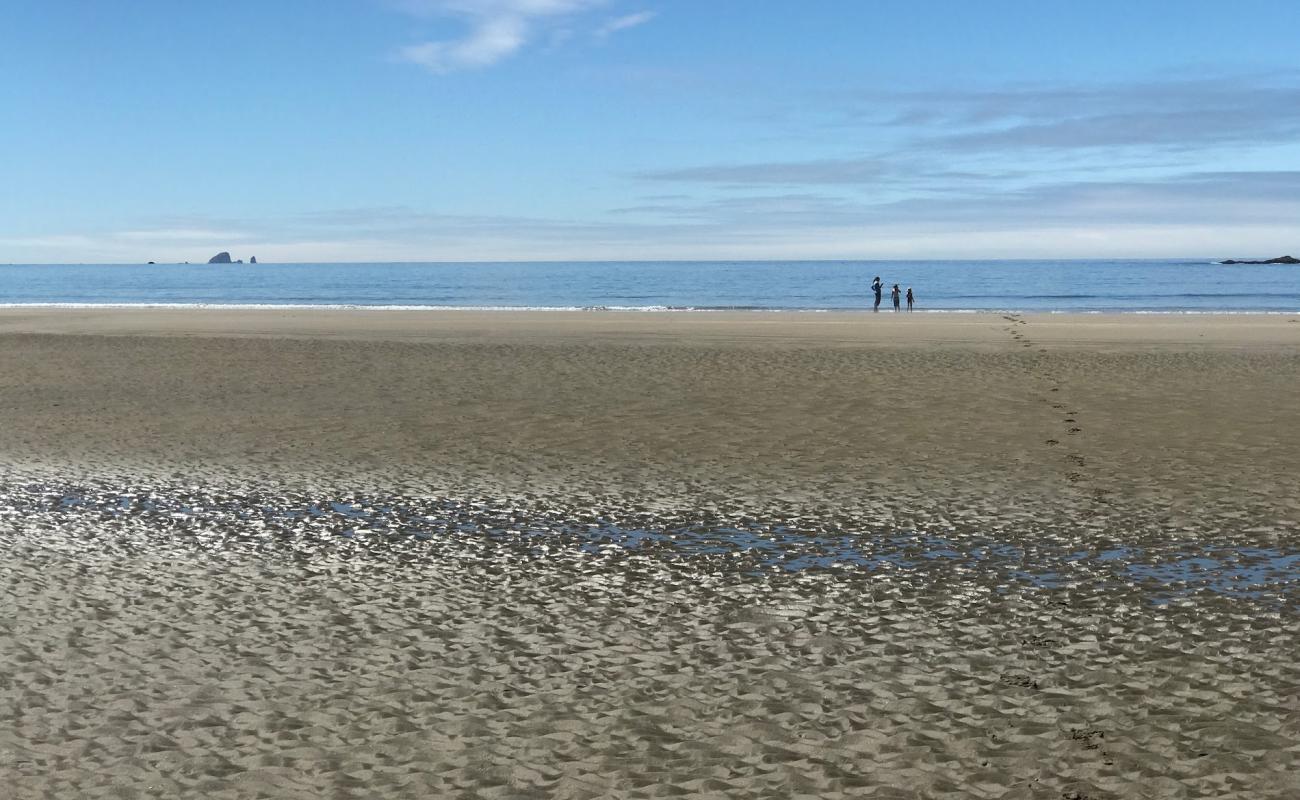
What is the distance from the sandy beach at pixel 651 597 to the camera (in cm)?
581

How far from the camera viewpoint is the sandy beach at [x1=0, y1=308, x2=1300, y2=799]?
581 centimetres

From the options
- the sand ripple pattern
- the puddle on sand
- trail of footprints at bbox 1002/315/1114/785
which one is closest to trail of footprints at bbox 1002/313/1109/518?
trail of footprints at bbox 1002/315/1114/785

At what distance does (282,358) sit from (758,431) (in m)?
14.4

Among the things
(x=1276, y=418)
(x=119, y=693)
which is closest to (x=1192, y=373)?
(x=1276, y=418)

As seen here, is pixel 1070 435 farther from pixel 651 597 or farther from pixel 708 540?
pixel 651 597

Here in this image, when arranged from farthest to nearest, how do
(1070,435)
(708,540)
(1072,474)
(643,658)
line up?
(1070,435)
(1072,474)
(708,540)
(643,658)

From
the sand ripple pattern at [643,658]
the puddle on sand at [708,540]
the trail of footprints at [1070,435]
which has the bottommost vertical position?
the sand ripple pattern at [643,658]

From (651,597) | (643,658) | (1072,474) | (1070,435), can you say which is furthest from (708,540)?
(1070,435)

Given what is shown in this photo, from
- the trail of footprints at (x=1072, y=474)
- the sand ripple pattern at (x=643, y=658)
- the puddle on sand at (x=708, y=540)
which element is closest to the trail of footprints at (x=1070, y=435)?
the trail of footprints at (x=1072, y=474)

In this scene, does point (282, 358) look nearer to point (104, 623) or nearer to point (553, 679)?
point (104, 623)

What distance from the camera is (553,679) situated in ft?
22.6

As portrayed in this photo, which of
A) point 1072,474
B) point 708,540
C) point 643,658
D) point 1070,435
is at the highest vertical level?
point 1070,435

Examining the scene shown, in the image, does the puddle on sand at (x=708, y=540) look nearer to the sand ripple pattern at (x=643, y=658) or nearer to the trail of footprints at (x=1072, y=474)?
the sand ripple pattern at (x=643, y=658)

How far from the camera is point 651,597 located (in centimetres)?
856
